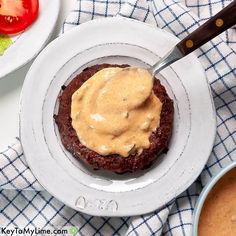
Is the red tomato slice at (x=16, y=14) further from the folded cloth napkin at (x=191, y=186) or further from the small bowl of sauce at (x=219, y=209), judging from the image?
the small bowl of sauce at (x=219, y=209)

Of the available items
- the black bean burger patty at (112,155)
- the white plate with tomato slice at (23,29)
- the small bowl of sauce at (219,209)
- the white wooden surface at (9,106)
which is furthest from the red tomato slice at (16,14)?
the small bowl of sauce at (219,209)

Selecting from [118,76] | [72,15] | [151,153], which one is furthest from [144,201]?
[72,15]

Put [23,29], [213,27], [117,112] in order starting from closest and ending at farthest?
[213,27] < [117,112] < [23,29]

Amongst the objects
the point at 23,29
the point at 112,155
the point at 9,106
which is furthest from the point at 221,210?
the point at 23,29

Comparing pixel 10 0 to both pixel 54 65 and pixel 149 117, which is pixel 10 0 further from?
pixel 149 117

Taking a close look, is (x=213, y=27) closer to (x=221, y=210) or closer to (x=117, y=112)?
(x=117, y=112)
